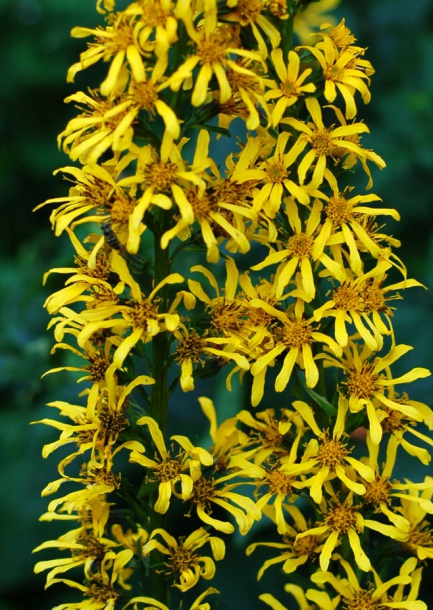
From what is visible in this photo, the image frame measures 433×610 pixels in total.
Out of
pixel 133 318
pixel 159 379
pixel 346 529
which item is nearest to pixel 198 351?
pixel 159 379

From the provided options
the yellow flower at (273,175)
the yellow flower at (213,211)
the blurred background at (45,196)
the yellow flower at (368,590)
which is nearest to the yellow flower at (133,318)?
the yellow flower at (213,211)

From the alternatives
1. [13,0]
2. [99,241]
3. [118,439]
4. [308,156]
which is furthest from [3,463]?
[13,0]

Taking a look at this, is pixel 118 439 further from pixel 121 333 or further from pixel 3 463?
pixel 3 463

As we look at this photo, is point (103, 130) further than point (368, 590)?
No

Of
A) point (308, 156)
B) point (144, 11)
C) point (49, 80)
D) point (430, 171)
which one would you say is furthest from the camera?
point (49, 80)

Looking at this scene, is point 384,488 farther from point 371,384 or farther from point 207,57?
point 207,57

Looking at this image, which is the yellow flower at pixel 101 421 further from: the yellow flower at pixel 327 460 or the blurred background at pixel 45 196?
the blurred background at pixel 45 196
